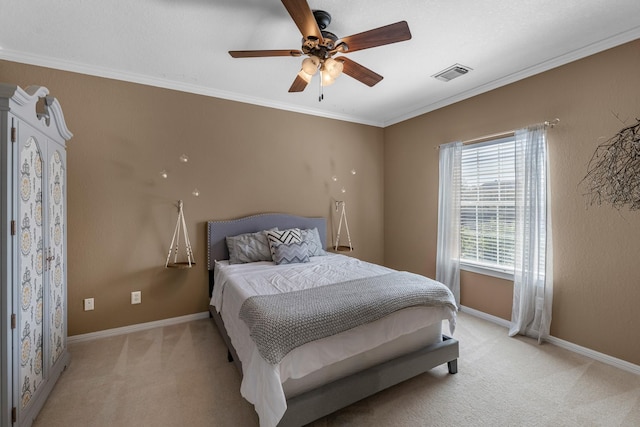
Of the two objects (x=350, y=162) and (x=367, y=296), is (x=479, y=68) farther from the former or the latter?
(x=367, y=296)

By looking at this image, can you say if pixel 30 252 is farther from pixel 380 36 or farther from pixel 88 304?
pixel 380 36

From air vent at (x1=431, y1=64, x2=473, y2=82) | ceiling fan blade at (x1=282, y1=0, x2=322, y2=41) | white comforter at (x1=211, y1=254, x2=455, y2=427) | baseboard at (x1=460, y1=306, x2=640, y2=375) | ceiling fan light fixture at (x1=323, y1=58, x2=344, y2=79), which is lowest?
baseboard at (x1=460, y1=306, x2=640, y2=375)

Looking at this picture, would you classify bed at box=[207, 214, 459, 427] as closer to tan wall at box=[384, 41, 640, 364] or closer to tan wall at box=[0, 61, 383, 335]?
tan wall at box=[0, 61, 383, 335]

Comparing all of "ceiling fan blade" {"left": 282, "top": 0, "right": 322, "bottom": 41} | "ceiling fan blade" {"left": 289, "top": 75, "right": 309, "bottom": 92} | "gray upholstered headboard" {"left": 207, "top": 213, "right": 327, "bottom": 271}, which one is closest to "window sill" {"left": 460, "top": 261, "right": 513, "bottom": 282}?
"gray upholstered headboard" {"left": 207, "top": 213, "right": 327, "bottom": 271}

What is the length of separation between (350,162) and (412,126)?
106cm

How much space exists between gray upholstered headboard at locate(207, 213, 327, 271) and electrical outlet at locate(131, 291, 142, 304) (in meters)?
0.73

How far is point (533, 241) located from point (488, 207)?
638mm

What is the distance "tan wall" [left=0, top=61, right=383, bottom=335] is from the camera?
2.79m

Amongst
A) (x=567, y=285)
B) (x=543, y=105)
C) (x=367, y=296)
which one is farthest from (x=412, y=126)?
(x=367, y=296)

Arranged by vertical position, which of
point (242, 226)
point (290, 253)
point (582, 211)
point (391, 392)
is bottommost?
point (391, 392)

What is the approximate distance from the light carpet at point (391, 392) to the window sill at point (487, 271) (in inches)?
27.9

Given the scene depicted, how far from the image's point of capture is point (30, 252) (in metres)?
1.73

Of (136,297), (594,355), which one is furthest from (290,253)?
(594,355)

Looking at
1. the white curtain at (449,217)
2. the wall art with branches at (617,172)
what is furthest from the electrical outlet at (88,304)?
the wall art with branches at (617,172)
